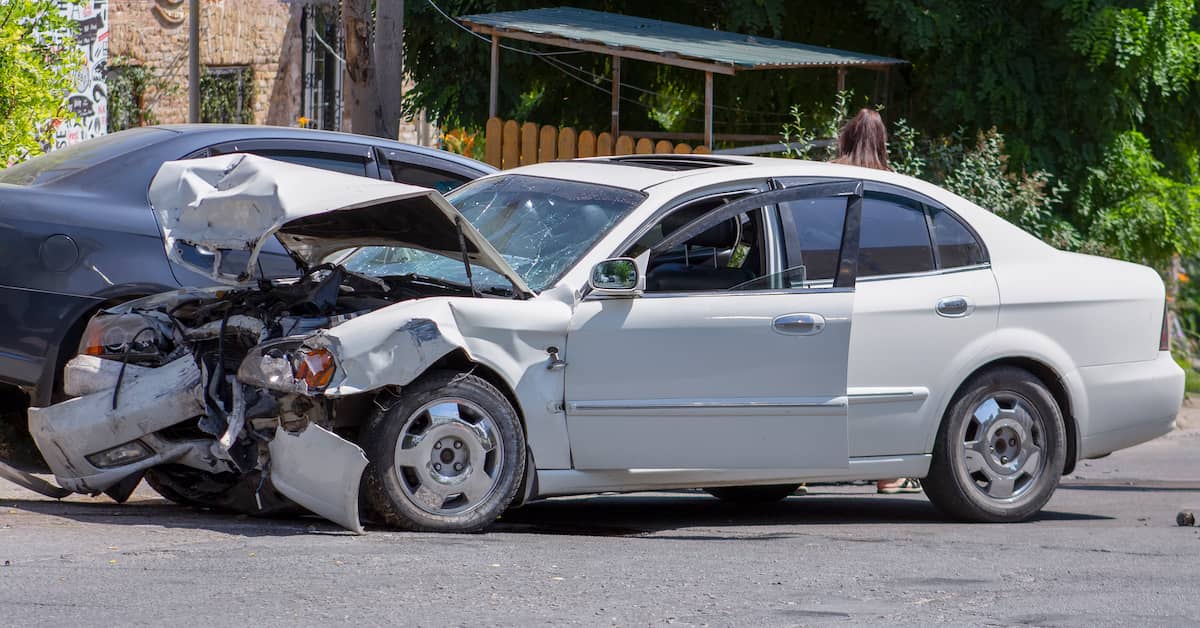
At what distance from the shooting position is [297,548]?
6.00 m

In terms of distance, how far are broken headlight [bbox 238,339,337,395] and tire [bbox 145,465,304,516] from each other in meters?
0.49

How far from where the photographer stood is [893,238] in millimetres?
7617

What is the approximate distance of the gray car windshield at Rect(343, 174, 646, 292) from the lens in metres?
6.99

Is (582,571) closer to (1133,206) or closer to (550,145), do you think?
(550,145)

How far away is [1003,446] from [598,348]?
2.34 metres

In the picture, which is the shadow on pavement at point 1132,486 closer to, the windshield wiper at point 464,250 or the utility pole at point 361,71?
the windshield wiper at point 464,250

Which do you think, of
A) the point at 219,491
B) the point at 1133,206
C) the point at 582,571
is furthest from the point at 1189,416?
the point at 219,491

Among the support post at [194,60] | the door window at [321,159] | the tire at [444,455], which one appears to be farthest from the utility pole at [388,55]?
the support post at [194,60]

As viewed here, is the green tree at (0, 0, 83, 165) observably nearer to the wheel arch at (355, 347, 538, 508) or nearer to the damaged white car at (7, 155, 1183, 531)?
the damaged white car at (7, 155, 1183, 531)

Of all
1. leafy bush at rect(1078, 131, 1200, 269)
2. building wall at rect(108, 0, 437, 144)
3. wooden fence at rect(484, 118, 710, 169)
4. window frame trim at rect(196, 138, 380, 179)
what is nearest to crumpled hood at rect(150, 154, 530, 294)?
window frame trim at rect(196, 138, 380, 179)

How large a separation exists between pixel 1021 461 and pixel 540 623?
3663 millimetres

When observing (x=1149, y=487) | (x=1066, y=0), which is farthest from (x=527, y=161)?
(x=1149, y=487)

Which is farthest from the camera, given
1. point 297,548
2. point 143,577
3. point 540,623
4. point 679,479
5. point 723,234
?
point 723,234

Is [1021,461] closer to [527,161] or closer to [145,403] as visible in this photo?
[145,403]
